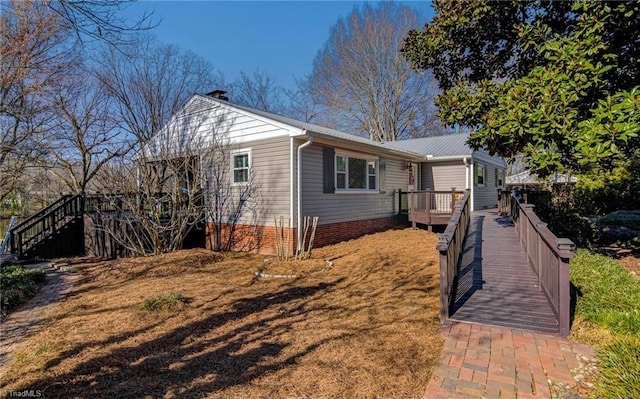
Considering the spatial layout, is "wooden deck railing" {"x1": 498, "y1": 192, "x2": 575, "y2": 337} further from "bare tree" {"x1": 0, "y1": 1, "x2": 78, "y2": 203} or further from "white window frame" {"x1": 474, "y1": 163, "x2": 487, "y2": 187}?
"white window frame" {"x1": 474, "y1": 163, "x2": 487, "y2": 187}

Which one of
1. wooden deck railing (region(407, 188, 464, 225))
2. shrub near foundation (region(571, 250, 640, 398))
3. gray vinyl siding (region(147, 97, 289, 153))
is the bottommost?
shrub near foundation (region(571, 250, 640, 398))

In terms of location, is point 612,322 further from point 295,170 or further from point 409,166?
point 409,166

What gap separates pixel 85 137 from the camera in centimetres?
1677

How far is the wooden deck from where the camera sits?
430cm

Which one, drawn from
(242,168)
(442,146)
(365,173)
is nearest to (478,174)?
(442,146)

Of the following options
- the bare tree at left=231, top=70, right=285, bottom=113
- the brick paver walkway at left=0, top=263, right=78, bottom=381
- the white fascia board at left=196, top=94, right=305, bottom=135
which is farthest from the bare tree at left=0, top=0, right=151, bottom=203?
the bare tree at left=231, top=70, right=285, bottom=113

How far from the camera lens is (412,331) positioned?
4082 mm

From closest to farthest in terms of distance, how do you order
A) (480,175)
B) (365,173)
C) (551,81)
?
1. (551,81)
2. (365,173)
3. (480,175)

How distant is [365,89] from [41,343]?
25968 mm

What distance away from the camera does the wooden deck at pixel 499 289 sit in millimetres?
4301

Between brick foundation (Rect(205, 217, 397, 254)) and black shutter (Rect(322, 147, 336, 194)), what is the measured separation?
1.09 meters

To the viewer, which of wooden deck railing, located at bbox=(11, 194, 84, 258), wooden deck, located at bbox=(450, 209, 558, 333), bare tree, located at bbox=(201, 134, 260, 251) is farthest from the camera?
bare tree, located at bbox=(201, 134, 260, 251)

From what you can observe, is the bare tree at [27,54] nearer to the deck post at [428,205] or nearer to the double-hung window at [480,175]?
the deck post at [428,205]

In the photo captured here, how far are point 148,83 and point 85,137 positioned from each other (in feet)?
14.3
